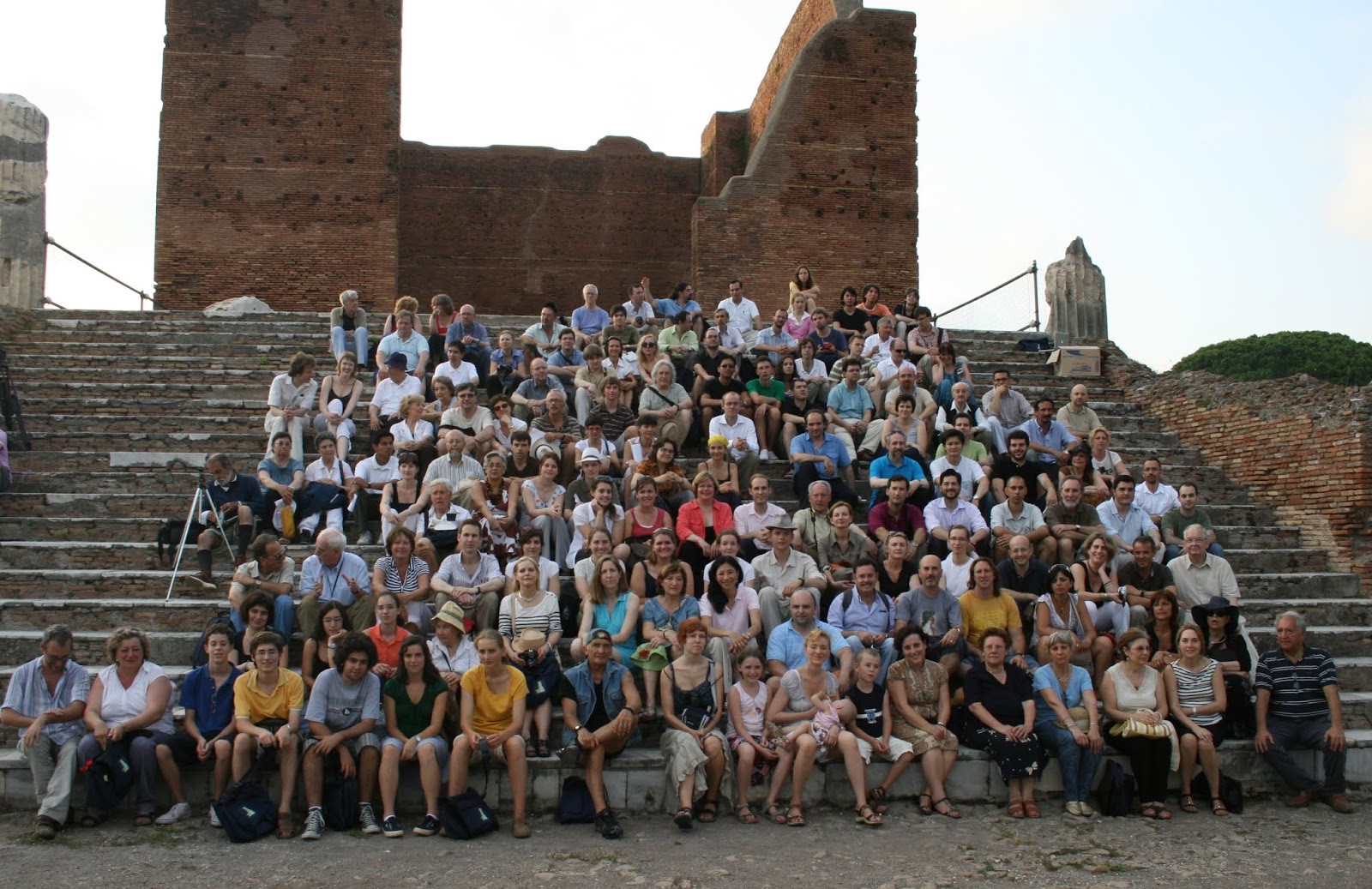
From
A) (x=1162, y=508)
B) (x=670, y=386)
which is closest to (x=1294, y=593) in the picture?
(x=1162, y=508)

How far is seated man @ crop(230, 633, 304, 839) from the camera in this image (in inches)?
241

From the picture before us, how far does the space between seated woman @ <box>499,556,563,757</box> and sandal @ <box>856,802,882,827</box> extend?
5.18 feet

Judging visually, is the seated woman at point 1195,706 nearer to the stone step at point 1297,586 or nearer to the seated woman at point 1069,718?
the seated woman at point 1069,718

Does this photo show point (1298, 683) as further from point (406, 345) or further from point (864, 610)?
point (406, 345)

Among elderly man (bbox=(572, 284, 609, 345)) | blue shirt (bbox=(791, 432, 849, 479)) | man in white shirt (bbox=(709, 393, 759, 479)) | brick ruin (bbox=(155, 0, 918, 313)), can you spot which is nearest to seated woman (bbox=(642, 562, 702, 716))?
man in white shirt (bbox=(709, 393, 759, 479))

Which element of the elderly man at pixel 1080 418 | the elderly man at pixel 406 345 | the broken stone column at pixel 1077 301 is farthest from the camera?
the broken stone column at pixel 1077 301

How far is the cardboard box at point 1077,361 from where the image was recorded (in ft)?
42.5

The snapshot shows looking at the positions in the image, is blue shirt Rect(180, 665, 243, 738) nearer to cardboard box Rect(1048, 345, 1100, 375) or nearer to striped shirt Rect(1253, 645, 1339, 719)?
striped shirt Rect(1253, 645, 1339, 719)

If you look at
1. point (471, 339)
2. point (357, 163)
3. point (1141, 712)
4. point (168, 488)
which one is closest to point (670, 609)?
point (1141, 712)

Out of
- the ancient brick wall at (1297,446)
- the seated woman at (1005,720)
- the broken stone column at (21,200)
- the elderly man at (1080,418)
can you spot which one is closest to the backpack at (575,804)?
the seated woman at (1005,720)

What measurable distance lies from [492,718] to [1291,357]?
3482 centimetres

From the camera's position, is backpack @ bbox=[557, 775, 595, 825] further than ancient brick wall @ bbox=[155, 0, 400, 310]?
No

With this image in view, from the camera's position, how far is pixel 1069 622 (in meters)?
7.39

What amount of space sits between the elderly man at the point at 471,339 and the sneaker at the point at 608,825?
208 inches
